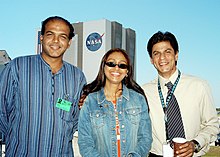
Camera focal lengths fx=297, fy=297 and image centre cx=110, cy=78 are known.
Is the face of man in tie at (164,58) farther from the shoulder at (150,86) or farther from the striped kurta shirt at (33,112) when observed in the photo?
the striped kurta shirt at (33,112)

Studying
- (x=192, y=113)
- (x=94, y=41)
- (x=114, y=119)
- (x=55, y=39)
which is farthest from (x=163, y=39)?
(x=94, y=41)

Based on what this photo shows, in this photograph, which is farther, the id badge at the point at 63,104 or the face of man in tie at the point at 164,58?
the face of man in tie at the point at 164,58

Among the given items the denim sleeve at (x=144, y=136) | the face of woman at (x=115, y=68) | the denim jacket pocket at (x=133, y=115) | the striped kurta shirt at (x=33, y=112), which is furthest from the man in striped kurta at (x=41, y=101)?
the denim sleeve at (x=144, y=136)

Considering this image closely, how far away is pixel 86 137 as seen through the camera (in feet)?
9.21

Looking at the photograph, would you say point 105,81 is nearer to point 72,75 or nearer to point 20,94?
point 72,75

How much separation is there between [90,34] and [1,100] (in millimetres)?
26679

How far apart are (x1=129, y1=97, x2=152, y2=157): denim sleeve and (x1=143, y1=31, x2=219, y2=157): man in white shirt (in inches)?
10.9

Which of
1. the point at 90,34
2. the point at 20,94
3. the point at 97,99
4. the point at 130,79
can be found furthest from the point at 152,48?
the point at 90,34

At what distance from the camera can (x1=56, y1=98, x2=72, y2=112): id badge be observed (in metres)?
2.97

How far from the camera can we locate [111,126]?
2.86 m

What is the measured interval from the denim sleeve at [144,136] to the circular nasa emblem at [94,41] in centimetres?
2537

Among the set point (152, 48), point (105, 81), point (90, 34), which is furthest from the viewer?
point (90, 34)

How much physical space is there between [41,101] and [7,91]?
0.34m

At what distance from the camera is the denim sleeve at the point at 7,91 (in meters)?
2.90
